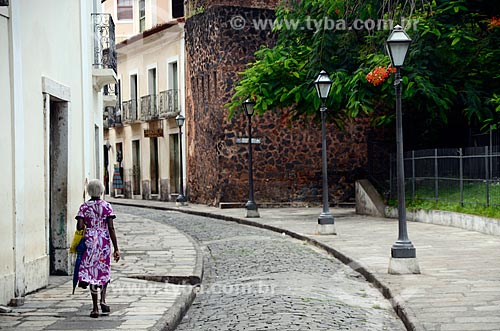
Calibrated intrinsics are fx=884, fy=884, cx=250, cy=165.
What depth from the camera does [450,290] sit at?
10000 millimetres

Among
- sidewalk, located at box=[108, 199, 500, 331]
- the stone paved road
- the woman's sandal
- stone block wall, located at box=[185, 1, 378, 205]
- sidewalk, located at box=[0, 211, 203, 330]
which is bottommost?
the stone paved road

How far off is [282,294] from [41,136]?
3495mm

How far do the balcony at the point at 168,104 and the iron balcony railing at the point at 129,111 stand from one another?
2.98 metres

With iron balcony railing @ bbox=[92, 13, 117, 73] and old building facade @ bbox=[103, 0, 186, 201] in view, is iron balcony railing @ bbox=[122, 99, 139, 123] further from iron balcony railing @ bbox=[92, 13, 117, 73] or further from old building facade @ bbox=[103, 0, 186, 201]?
iron balcony railing @ bbox=[92, 13, 117, 73]

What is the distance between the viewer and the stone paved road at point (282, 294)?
→ 8500 mm

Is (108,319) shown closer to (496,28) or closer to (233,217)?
(496,28)

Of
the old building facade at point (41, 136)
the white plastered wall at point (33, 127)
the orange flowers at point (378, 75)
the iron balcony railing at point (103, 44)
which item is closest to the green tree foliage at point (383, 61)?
the orange flowers at point (378, 75)

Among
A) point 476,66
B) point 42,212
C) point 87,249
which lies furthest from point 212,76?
point 87,249

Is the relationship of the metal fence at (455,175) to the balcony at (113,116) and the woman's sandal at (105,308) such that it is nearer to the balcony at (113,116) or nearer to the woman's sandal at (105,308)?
the woman's sandal at (105,308)

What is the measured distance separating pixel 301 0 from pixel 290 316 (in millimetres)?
16641

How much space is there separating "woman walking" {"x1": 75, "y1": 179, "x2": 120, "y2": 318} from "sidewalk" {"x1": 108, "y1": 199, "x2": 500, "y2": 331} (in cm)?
298

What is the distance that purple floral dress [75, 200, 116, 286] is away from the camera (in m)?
8.60

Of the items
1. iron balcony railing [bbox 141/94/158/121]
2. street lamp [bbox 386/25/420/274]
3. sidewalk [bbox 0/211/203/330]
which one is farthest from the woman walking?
iron balcony railing [bbox 141/94/158/121]

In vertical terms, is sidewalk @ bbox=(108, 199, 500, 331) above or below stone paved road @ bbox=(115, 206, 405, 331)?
above
